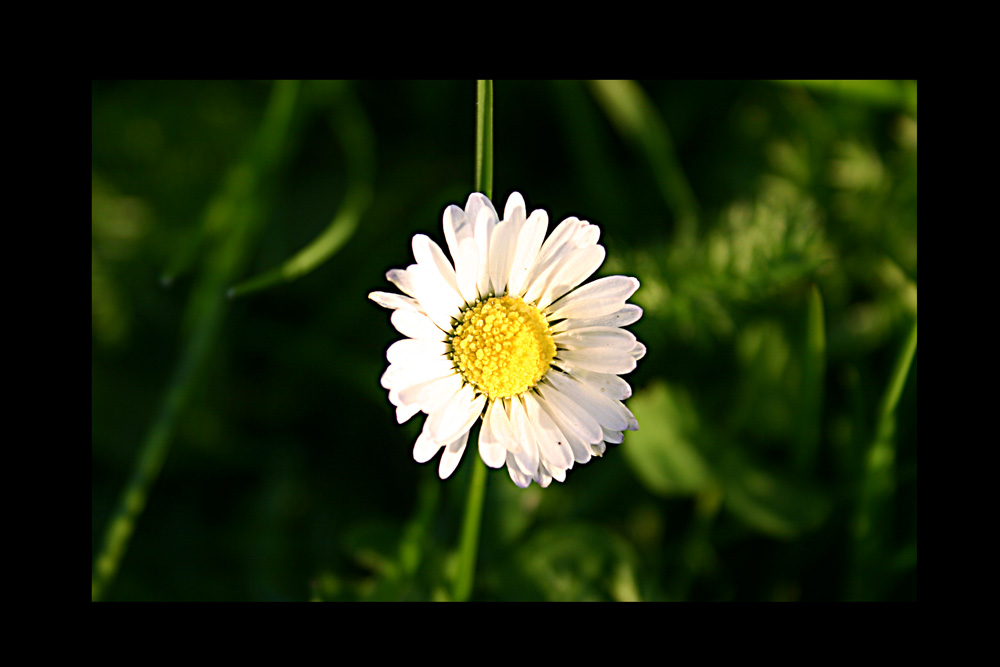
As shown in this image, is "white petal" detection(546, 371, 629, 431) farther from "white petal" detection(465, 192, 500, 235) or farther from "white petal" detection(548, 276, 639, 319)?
"white petal" detection(465, 192, 500, 235)

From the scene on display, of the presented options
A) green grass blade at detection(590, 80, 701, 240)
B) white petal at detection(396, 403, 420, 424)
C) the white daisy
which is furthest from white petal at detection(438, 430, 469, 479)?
green grass blade at detection(590, 80, 701, 240)

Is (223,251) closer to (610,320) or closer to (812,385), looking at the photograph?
(610,320)

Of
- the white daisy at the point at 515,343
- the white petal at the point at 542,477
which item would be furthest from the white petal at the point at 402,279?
the white petal at the point at 542,477

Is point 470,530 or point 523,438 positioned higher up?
point 523,438

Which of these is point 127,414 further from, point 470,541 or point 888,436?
point 888,436

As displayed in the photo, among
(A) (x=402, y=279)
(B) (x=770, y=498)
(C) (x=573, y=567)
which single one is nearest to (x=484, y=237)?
(A) (x=402, y=279)

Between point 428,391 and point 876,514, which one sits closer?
point 428,391
